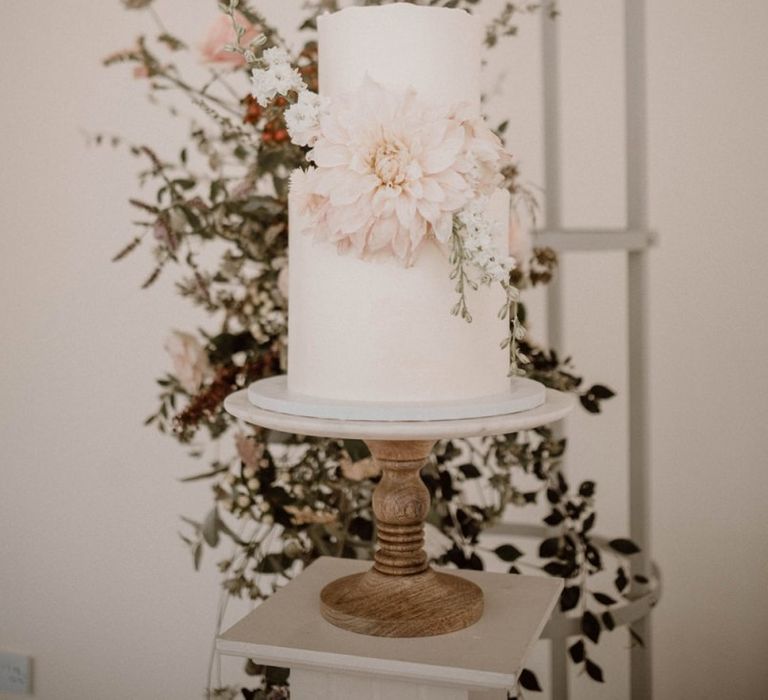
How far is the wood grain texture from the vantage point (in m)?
0.88

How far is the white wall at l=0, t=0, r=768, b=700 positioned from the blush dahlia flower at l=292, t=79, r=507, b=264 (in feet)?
3.59

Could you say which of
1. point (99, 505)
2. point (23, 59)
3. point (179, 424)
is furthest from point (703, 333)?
point (23, 59)

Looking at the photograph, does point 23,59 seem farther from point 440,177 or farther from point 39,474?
point 440,177

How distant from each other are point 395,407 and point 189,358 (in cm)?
51

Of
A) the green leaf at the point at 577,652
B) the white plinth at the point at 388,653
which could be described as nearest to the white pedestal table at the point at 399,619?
the white plinth at the point at 388,653

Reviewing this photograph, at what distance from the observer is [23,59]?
217cm

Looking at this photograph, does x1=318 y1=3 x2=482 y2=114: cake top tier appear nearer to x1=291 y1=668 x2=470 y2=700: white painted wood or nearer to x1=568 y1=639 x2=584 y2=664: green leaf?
x1=291 y1=668 x2=470 y2=700: white painted wood

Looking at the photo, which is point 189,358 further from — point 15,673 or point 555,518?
point 15,673

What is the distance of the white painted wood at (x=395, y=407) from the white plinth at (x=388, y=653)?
0.21m

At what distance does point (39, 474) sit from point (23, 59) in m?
0.96

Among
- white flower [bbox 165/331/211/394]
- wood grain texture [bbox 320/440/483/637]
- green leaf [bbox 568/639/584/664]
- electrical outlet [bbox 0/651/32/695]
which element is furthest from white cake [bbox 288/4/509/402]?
electrical outlet [bbox 0/651/32/695]

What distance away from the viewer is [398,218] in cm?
77

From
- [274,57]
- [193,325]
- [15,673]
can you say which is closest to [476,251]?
[274,57]

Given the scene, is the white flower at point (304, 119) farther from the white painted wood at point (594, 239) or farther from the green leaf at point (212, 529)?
the white painted wood at point (594, 239)
